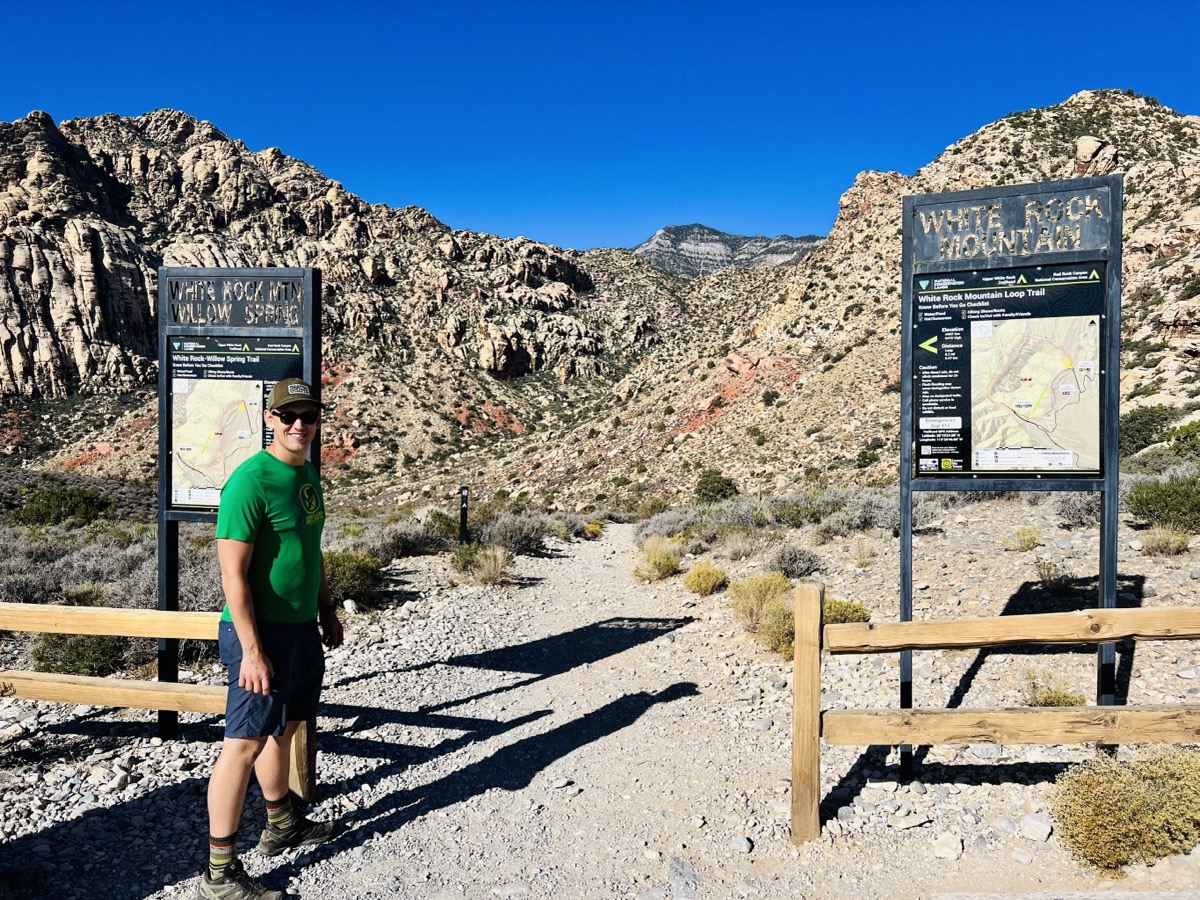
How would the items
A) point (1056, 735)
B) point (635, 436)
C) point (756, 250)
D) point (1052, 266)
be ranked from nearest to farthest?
point (1056, 735) < point (1052, 266) < point (635, 436) < point (756, 250)

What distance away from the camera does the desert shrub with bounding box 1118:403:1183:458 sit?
1625cm

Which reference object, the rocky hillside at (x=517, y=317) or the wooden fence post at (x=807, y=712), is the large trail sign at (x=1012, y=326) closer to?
the wooden fence post at (x=807, y=712)

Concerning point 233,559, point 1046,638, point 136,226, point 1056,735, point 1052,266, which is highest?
point 136,226

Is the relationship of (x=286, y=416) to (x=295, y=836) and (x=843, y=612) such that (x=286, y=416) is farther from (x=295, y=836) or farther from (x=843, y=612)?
(x=843, y=612)

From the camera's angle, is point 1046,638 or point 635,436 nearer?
point 1046,638

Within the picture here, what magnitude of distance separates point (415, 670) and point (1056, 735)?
526 cm

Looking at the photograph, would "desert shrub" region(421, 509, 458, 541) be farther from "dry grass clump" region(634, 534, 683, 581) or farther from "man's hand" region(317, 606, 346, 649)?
"man's hand" region(317, 606, 346, 649)

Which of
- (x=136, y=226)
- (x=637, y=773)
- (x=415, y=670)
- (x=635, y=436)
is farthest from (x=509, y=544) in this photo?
(x=136, y=226)

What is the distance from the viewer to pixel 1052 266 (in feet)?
14.4

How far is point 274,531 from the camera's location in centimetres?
334

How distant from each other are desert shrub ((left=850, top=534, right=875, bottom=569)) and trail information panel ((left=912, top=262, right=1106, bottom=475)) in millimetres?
5324

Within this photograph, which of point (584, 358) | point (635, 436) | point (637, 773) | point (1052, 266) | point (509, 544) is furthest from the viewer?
point (584, 358)

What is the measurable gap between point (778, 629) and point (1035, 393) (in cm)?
343

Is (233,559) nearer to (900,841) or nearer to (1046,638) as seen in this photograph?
(900,841)
